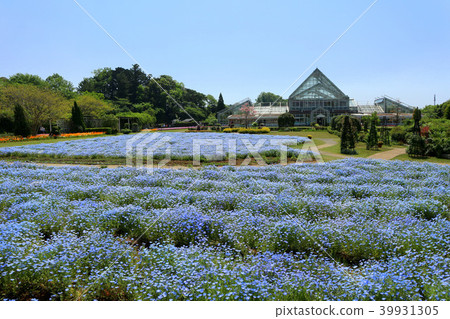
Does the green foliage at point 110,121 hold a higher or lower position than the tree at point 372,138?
higher

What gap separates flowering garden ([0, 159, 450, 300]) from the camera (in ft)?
12.1

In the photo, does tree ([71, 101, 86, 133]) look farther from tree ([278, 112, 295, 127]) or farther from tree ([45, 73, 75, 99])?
tree ([278, 112, 295, 127])

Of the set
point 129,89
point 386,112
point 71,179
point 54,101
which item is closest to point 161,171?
point 71,179

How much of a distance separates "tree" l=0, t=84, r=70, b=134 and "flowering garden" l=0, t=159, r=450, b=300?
3551cm

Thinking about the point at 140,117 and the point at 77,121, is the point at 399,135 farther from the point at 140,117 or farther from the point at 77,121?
the point at 77,121

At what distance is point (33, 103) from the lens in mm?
38438

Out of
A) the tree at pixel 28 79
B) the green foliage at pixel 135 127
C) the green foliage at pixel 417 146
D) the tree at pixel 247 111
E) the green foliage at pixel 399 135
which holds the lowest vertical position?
the green foliage at pixel 417 146

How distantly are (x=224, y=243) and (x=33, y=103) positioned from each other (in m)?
42.0

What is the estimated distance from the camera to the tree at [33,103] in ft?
125

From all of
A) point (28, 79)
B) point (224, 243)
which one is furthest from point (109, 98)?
point (224, 243)

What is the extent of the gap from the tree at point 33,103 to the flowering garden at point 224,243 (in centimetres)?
3551

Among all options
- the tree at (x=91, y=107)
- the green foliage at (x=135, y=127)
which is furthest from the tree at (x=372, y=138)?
the tree at (x=91, y=107)

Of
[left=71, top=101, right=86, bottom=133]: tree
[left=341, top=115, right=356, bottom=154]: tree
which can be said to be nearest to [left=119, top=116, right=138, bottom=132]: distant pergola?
[left=71, top=101, right=86, bottom=133]: tree

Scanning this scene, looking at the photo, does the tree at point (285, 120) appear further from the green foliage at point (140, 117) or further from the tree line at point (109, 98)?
the green foliage at point (140, 117)
